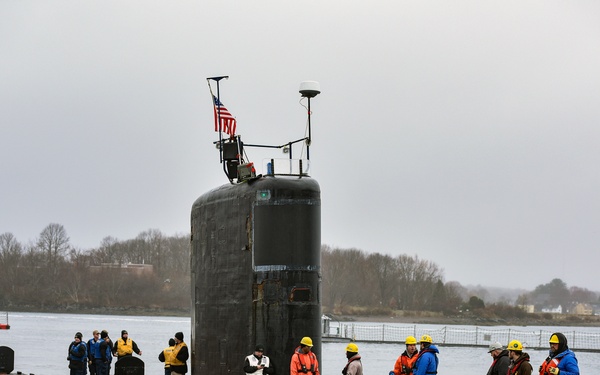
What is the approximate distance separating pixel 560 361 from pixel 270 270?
3956mm

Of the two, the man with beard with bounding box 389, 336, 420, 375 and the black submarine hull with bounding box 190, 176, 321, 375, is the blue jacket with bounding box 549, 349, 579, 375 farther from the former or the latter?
the man with beard with bounding box 389, 336, 420, 375

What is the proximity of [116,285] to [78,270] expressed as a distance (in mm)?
8450

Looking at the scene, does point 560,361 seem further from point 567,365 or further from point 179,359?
point 179,359

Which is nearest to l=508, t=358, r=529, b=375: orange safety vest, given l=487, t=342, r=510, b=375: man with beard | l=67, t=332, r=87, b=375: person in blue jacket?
l=487, t=342, r=510, b=375: man with beard

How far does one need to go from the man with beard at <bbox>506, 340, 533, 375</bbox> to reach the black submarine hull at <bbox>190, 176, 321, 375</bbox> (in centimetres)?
269

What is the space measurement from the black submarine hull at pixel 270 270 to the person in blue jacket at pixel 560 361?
309 cm

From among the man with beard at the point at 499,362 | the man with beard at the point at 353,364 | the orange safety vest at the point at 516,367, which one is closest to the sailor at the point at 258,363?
the man with beard at the point at 353,364

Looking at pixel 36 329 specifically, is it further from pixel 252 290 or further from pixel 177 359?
pixel 252 290

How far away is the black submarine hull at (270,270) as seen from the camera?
13.0 m

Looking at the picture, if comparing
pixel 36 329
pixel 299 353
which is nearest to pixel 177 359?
pixel 299 353

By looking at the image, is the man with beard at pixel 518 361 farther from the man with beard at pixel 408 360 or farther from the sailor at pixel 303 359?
the sailor at pixel 303 359

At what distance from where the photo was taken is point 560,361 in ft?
41.8

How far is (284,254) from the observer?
42.7ft

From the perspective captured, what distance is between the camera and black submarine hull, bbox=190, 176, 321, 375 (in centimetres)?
1302
